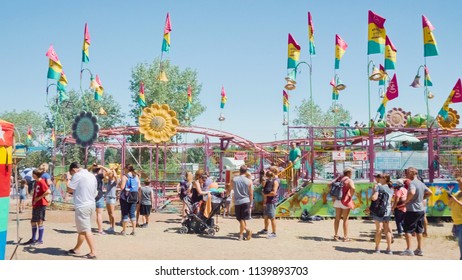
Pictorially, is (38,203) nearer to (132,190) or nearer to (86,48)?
(132,190)

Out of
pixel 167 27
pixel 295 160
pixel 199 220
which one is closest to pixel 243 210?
pixel 199 220

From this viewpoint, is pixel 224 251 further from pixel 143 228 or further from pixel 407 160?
pixel 407 160

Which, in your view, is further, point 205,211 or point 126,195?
point 205,211

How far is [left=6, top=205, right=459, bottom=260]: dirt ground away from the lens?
24.0 ft

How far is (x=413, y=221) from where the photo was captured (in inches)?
292

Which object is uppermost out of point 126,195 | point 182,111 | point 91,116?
point 182,111

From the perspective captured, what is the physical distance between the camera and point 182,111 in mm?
41781

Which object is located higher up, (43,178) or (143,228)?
(43,178)

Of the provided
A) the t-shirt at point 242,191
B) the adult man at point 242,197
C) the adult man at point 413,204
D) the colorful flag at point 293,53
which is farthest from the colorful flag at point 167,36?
the adult man at point 413,204

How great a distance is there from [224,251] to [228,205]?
588 centimetres

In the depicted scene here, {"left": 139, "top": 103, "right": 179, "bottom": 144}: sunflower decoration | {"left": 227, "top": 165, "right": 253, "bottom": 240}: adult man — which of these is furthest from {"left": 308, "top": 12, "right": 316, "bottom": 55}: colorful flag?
{"left": 227, "top": 165, "right": 253, "bottom": 240}: adult man

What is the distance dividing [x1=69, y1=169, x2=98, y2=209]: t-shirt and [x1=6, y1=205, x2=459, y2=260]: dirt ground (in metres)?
1.05

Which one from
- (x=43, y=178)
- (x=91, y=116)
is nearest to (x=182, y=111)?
(x=91, y=116)

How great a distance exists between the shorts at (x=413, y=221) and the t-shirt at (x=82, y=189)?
5874 mm
